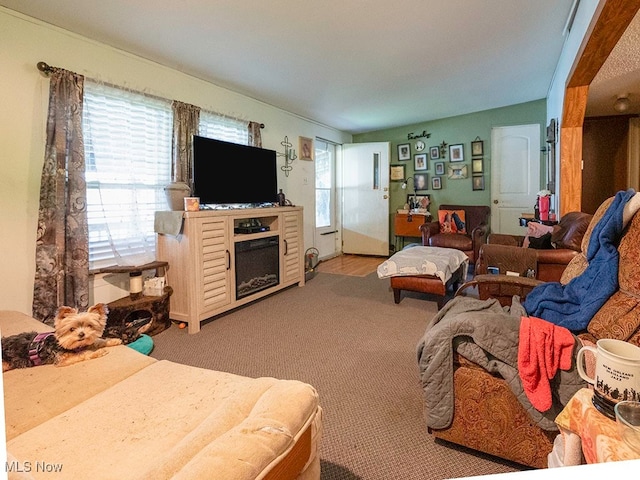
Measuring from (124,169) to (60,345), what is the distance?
6.08ft

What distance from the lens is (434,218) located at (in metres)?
6.18

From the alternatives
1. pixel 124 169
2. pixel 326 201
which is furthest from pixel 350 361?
pixel 326 201

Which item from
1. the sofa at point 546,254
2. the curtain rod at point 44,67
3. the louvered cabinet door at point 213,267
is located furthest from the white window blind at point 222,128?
the sofa at point 546,254

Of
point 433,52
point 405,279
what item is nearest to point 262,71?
point 433,52

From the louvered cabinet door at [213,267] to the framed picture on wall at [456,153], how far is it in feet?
14.3

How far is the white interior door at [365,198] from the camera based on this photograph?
626cm

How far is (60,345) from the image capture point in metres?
1.49

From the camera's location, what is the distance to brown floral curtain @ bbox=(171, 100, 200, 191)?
323 centimetres

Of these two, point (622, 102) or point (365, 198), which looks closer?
point (622, 102)

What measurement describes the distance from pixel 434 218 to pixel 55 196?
5408 mm

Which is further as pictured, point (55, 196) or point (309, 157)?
point (309, 157)

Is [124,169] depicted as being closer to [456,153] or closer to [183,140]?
[183,140]

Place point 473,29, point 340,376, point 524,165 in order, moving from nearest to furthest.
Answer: point 340,376 → point 473,29 → point 524,165

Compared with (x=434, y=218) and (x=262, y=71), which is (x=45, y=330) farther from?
(x=434, y=218)
